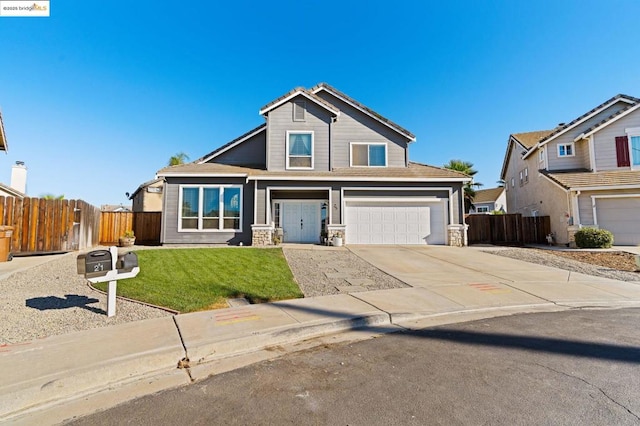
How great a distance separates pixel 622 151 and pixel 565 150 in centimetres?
262

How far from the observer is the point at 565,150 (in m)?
19.4

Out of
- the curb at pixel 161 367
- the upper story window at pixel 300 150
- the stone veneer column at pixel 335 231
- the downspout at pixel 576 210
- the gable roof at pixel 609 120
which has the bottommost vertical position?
the curb at pixel 161 367

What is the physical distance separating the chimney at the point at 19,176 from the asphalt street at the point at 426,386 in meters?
21.4

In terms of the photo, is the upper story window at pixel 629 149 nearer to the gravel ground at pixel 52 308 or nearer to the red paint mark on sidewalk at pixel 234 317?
the red paint mark on sidewalk at pixel 234 317

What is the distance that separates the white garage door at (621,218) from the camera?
16.0m

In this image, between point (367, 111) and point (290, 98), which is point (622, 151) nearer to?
point (367, 111)

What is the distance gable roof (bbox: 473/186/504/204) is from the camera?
41844 mm

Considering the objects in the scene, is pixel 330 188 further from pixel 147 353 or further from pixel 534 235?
pixel 534 235

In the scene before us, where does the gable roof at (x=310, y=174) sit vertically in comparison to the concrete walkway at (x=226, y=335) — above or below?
above

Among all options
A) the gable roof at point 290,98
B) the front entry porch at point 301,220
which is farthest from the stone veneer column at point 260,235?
the gable roof at point 290,98

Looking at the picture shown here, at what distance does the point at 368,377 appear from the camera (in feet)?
10.7

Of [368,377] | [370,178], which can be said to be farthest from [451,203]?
[368,377]

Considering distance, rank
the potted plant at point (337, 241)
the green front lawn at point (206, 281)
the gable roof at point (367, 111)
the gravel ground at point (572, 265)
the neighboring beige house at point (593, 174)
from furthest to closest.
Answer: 1. the gable roof at point (367, 111)
2. the neighboring beige house at point (593, 174)
3. the potted plant at point (337, 241)
4. the gravel ground at point (572, 265)
5. the green front lawn at point (206, 281)

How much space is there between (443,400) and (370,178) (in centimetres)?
1272
